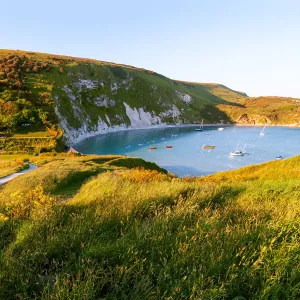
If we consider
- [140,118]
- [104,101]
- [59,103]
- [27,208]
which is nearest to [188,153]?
[59,103]

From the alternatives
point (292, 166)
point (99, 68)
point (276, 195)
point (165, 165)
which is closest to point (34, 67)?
point (99, 68)

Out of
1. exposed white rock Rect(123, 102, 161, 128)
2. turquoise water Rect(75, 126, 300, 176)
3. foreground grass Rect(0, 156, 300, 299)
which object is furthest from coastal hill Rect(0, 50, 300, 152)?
foreground grass Rect(0, 156, 300, 299)

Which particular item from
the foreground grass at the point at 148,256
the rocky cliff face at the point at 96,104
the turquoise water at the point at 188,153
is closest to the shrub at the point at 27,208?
the foreground grass at the point at 148,256

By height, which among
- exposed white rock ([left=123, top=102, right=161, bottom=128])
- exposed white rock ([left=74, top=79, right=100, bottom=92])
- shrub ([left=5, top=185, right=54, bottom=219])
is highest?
exposed white rock ([left=74, top=79, right=100, bottom=92])

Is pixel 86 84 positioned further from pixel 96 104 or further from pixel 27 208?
pixel 27 208

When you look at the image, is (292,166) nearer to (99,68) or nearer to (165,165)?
(165,165)

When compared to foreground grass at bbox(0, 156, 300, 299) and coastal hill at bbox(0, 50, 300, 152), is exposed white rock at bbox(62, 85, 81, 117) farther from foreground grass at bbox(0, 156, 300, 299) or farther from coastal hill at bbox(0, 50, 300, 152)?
foreground grass at bbox(0, 156, 300, 299)

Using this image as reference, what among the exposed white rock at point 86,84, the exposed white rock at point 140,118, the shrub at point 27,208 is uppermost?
the exposed white rock at point 86,84

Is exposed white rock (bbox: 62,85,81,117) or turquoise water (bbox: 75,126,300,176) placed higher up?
exposed white rock (bbox: 62,85,81,117)

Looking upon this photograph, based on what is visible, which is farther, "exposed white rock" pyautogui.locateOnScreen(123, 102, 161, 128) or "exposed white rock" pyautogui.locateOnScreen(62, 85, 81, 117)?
"exposed white rock" pyautogui.locateOnScreen(123, 102, 161, 128)

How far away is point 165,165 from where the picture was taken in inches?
3231

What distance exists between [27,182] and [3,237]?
16617 millimetres

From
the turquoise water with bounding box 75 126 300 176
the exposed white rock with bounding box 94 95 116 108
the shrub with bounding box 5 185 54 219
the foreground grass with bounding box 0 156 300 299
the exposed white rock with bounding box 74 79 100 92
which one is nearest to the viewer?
the foreground grass with bounding box 0 156 300 299

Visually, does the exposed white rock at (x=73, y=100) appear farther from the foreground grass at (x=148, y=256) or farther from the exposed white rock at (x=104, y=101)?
the foreground grass at (x=148, y=256)
